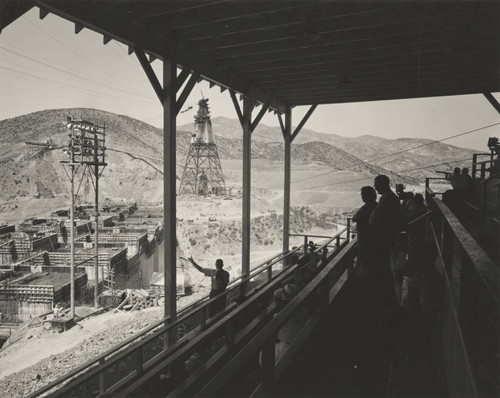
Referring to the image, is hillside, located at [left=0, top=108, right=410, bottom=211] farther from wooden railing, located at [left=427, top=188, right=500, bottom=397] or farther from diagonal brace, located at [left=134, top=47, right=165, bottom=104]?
wooden railing, located at [left=427, top=188, right=500, bottom=397]

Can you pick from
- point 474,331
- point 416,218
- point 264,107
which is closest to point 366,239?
point 474,331

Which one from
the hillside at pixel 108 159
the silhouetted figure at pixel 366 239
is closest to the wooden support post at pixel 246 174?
the silhouetted figure at pixel 366 239

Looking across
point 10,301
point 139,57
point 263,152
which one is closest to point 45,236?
point 10,301

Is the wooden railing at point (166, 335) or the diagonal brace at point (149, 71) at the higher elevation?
the diagonal brace at point (149, 71)

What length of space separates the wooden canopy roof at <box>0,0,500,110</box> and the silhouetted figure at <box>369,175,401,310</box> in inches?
84.6

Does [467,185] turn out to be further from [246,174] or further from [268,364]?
[268,364]

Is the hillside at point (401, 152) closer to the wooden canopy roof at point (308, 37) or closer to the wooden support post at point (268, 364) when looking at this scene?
the wooden canopy roof at point (308, 37)

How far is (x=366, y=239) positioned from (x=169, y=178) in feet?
8.90

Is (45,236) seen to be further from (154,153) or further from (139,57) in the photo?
(154,153)

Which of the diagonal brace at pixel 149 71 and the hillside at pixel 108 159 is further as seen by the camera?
the hillside at pixel 108 159

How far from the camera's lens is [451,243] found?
3057mm

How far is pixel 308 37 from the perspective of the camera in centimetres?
425

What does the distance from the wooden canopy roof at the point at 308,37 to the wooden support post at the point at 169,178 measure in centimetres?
42

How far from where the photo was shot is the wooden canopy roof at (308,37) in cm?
405
